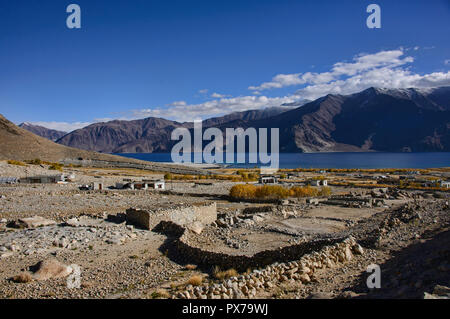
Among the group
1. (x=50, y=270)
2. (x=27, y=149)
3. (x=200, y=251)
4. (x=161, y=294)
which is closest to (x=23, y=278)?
(x=50, y=270)

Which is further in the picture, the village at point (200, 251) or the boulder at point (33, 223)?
the boulder at point (33, 223)

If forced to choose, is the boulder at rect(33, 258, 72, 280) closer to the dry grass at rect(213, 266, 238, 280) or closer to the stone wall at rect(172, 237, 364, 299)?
the stone wall at rect(172, 237, 364, 299)

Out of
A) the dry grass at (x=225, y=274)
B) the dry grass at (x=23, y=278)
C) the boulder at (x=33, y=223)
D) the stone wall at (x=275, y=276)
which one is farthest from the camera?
the boulder at (x=33, y=223)

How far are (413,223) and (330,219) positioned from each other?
571cm

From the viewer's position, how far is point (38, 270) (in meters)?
9.38

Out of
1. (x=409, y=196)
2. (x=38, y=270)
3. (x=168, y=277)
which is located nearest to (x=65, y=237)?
(x=38, y=270)

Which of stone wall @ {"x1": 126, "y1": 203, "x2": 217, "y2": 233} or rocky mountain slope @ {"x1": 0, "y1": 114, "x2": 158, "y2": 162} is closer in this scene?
stone wall @ {"x1": 126, "y1": 203, "x2": 217, "y2": 233}

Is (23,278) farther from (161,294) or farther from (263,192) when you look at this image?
(263,192)

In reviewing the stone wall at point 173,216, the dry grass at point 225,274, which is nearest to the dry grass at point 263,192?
the stone wall at point 173,216

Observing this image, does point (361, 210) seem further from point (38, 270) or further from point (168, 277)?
point (38, 270)

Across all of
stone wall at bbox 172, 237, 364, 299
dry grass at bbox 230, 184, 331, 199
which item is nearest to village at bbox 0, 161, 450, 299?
stone wall at bbox 172, 237, 364, 299

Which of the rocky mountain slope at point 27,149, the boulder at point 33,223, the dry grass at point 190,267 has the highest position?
the rocky mountain slope at point 27,149

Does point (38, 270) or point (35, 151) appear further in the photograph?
point (35, 151)

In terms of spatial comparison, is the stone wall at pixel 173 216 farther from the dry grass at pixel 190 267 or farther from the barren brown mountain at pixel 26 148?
the barren brown mountain at pixel 26 148
